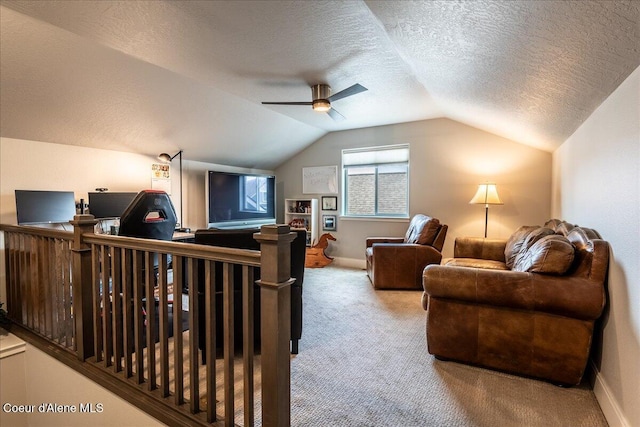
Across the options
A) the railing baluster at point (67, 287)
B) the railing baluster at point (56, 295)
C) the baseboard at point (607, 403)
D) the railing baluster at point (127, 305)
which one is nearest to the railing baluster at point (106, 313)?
the railing baluster at point (127, 305)

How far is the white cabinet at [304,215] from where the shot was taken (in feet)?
18.7

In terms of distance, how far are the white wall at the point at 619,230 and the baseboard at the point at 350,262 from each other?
11.5 feet

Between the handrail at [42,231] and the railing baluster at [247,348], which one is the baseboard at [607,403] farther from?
the handrail at [42,231]

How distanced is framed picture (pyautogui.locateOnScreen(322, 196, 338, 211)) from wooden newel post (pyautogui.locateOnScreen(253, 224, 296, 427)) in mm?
4531

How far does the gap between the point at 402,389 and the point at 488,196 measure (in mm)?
2949

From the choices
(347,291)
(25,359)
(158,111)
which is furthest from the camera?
(347,291)

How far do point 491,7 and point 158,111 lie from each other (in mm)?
3409

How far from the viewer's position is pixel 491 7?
1.41 meters

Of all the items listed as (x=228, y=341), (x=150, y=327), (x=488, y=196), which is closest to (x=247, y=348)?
(x=228, y=341)

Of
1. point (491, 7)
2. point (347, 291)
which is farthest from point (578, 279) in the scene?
point (347, 291)

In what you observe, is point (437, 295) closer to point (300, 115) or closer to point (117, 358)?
point (117, 358)

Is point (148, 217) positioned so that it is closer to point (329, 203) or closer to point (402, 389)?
point (402, 389)

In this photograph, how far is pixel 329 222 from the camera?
18.9 feet

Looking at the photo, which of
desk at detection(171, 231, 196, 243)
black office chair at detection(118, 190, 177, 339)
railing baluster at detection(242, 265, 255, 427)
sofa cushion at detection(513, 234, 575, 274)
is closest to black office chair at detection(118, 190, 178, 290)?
black office chair at detection(118, 190, 177, 339)
